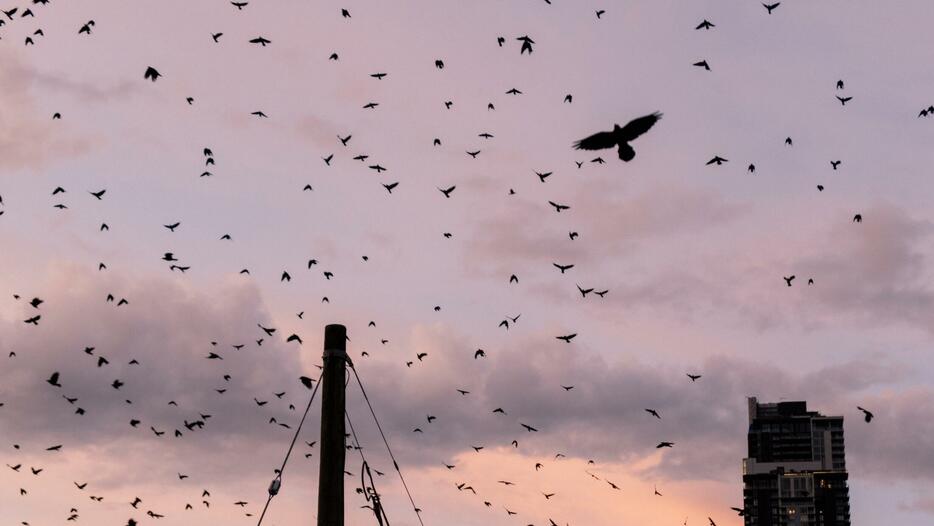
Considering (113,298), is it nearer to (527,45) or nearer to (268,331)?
(268,331)

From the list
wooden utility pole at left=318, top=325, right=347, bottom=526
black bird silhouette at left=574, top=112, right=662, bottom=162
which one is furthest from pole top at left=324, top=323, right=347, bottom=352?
black bird silhouette at left=574, top=112, right=662, bottom=162

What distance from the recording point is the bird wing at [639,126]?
1214 inches

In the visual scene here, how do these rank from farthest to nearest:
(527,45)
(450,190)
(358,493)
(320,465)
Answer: (450,190) < (527,45) < (358,493) < (320,465)

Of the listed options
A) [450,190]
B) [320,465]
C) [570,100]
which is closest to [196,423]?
[450,190]

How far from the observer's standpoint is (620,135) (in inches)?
1211

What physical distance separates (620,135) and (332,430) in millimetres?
14109

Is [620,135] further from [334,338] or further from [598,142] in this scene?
[334,338]

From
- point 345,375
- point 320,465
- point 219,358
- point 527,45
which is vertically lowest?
point 320,465

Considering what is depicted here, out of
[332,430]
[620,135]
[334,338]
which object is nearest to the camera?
[332,430]

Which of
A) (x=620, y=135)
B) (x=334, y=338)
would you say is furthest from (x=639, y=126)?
(x=334, y=338)

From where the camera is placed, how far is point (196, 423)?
41531mm

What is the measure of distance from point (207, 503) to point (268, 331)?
339 inches

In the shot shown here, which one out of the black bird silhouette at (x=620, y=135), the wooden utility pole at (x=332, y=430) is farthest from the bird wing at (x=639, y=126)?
the wooden utility pole at (x=332, y=430)

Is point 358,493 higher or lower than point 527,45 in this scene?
lower
